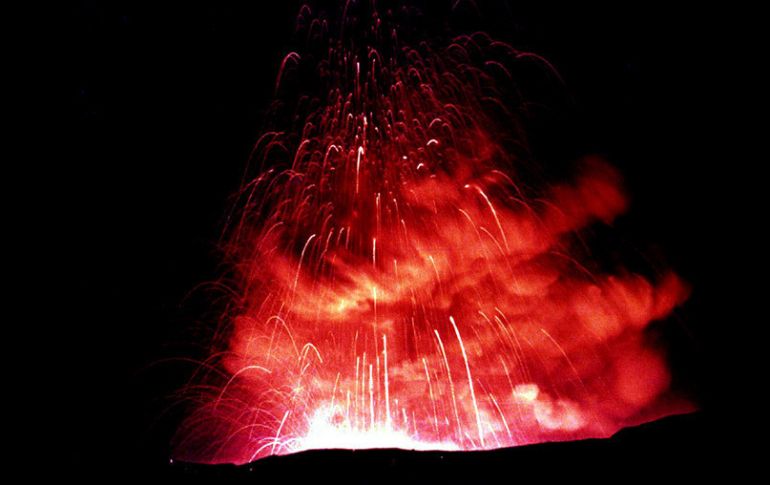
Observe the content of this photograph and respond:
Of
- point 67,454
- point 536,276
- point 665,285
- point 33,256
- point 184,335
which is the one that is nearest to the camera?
point 67,454

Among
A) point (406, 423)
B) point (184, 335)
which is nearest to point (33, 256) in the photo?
point (184, 335)

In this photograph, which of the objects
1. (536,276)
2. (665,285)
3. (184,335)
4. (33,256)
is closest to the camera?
(33,256)

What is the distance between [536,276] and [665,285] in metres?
3.92

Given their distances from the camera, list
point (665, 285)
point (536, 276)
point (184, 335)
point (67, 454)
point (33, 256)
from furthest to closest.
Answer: point (536, 276)
point (184, 335)
point (665, 285)
point (33, 256)
point (67, 454)

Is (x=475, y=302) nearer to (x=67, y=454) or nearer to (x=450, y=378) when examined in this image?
(x=450, y=378)

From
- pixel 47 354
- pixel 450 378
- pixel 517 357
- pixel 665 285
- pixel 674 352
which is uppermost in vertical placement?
pixel 665 285

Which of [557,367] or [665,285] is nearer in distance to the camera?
[665,285]

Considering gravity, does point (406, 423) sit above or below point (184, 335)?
below

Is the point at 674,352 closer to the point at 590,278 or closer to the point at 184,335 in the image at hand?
the point at 590,278

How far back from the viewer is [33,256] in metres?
10.1

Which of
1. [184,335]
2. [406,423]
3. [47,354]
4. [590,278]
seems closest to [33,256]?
[47,354]

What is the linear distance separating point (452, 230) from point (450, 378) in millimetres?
5584

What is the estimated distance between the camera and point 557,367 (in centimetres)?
1658

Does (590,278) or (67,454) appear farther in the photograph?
(590,278)
